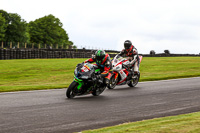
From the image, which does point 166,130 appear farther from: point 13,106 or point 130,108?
point 13,106

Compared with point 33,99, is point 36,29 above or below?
above

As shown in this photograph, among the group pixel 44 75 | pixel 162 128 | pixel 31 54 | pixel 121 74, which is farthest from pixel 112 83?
pixel 31 54

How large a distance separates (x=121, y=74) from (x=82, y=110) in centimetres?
562

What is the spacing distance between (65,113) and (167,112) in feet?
8.52

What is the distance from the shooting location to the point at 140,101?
998 cm

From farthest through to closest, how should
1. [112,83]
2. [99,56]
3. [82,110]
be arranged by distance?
[112,83], [99,56], [82,110]

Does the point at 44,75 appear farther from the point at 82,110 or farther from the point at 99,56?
the point at 82,110

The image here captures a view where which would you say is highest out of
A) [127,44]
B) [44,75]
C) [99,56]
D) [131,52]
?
[127,44]

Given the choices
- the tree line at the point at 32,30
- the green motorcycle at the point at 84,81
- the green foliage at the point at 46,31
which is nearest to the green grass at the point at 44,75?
the green motorcycle at the point at 84,81

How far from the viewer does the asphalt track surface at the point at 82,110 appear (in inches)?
253

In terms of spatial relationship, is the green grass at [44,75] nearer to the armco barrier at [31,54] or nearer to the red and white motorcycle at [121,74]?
the red and white motorcycle at [121,74]

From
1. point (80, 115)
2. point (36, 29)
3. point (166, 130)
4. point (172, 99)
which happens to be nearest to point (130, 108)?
point (80, 115)

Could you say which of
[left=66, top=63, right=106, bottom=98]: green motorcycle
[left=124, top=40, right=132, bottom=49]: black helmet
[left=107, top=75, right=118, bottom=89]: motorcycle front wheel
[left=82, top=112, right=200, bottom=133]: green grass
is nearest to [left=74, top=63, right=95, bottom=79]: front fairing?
[left=66, top=63, right=106, bottom=98]: green motorcycle

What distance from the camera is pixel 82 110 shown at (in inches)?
324
